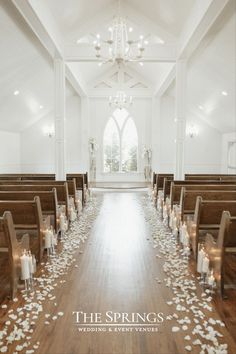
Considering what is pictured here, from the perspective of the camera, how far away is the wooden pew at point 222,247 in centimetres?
300

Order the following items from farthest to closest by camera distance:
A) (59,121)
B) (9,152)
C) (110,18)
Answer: (9,152)
(110,18)
(59,121)

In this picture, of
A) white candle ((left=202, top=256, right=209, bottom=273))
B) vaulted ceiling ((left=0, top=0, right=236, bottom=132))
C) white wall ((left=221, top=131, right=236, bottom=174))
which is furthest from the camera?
white wall ((left=221, top=131, right=236, bottom=174))

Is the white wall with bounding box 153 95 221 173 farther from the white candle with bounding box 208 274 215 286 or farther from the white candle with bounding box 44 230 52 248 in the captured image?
the white candle with bounding box 208 274 215 286

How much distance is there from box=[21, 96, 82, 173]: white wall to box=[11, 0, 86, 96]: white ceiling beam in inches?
225

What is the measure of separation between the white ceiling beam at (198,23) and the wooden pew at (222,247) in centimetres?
400

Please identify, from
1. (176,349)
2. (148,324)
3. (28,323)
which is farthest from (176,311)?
(28,323)

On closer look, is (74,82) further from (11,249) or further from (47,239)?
(11,249)

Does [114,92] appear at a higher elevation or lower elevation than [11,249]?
higher

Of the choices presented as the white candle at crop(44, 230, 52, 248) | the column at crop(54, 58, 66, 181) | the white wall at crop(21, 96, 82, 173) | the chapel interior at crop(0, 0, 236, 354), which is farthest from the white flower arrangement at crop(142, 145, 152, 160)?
the white candle at crop(44, 230, 52, 248)

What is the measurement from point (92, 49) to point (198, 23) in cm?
336

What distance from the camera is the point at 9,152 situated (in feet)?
42.3

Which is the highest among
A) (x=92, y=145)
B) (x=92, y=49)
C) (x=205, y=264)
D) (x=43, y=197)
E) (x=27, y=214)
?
(x=92, y=49)

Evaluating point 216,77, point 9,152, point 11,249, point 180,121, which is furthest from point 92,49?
point 11,249

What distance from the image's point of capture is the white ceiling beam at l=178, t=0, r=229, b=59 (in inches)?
212
